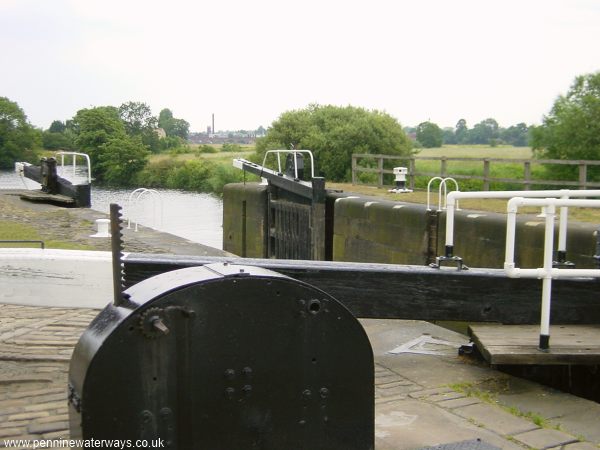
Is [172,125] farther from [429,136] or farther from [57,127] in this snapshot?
[429,136]

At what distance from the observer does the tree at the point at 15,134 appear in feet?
68.9

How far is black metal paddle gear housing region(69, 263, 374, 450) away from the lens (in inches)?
91.7

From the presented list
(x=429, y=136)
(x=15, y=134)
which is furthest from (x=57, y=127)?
(x=429, y=136)

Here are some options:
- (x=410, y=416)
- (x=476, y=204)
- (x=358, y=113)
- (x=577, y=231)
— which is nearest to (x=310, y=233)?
(x=476, y=204)

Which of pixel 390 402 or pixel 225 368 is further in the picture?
pixel 390 402

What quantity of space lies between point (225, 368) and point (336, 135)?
101ft

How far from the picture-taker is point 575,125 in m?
25.9

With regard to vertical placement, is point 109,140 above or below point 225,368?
above

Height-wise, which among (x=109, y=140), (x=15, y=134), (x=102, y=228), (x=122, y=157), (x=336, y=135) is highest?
(x=336, y=135)

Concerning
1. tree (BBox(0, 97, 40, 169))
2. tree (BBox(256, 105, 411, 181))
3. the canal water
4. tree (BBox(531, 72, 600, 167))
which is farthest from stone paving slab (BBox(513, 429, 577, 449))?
tree (BBox(256, 105, 411, 181))

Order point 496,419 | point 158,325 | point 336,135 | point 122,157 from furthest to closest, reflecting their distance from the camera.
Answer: point 336,135 → point 122,157 → point 496,419 → point 158,325

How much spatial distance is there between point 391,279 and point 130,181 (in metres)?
19.9

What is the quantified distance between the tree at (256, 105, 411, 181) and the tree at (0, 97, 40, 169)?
11.6 m

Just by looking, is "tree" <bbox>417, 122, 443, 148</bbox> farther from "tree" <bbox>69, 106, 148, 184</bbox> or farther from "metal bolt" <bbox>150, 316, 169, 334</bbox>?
"metal bolt" <bbox>150, 316, 169, 334</bbox>
